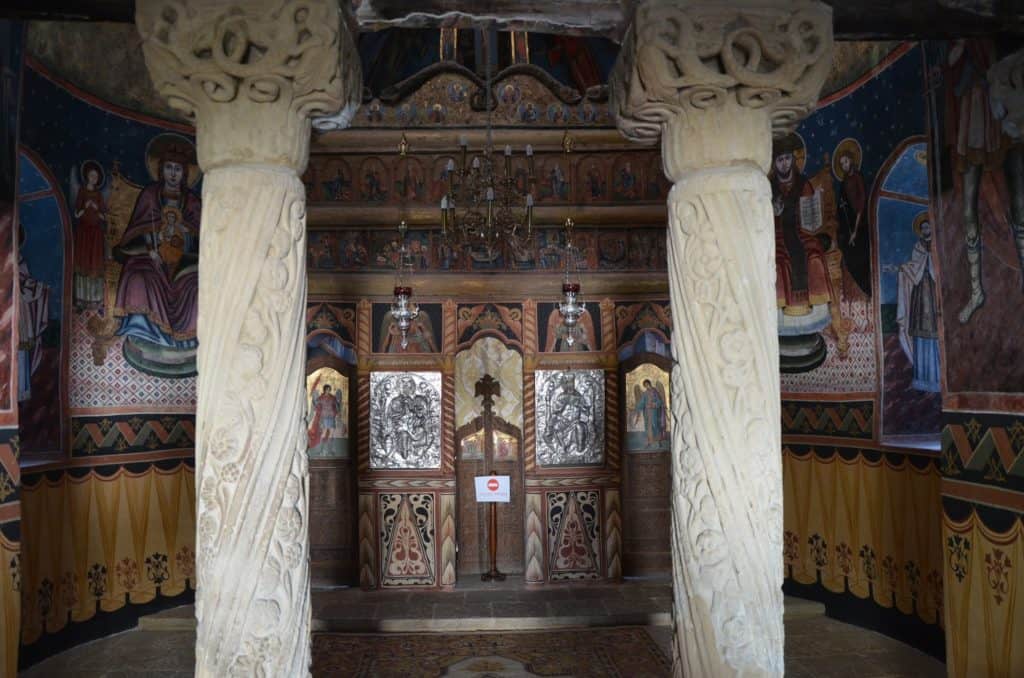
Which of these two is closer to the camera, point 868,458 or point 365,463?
point 868,458

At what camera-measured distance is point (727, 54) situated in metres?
2.38

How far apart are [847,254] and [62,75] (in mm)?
6675

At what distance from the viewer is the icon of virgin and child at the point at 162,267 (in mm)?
6344

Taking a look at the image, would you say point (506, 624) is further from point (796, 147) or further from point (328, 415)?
point (796, 147)

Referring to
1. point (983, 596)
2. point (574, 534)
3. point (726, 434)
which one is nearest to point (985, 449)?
point (983, 596)

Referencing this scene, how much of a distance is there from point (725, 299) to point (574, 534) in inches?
215

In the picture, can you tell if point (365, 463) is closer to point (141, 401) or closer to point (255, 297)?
point (141, 401)

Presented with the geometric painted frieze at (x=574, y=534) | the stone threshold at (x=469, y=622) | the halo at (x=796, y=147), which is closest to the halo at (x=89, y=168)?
the stone threshold at (x=469, y=622)

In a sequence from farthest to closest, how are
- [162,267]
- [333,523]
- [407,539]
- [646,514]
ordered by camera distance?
1. [646,514]
2. [333,523]
3. [407,539]
4. [162,267]

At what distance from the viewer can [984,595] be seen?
3.71 m

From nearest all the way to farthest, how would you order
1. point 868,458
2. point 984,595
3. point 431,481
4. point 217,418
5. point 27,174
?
point 217,418
point 984,595
point 27,174
point 868,458
point 431,481

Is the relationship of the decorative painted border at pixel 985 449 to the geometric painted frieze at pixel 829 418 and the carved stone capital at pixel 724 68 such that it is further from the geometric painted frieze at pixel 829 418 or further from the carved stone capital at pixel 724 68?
the carved stone capital at pixel 724 68

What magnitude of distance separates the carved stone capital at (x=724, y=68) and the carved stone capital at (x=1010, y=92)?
157cm

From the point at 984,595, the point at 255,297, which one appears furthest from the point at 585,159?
the point at 255,297
